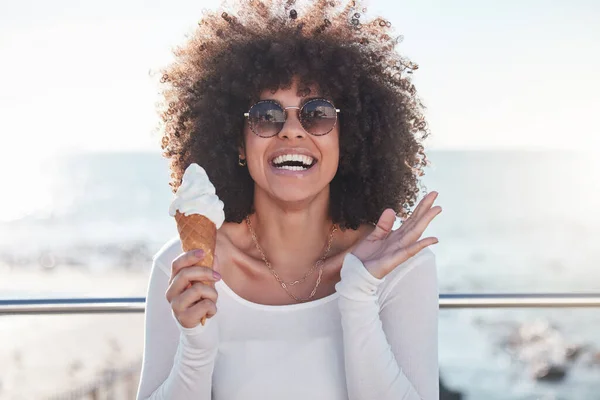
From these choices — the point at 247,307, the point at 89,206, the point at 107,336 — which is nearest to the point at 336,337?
the point at 247,307

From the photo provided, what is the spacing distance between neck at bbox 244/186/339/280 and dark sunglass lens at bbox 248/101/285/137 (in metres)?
0.24

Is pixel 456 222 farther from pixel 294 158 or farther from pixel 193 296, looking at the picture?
pixel 193 296

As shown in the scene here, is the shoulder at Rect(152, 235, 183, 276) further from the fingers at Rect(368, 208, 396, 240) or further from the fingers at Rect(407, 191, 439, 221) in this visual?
the fingers at Rect(407, 191, 439, 221)

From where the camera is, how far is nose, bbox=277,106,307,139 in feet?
7.18

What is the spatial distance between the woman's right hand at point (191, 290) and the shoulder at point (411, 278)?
1.86 feet

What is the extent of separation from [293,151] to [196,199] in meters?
0.35

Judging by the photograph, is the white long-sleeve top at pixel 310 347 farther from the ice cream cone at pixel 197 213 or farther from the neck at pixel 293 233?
the ice cream cone at pixel 197 213

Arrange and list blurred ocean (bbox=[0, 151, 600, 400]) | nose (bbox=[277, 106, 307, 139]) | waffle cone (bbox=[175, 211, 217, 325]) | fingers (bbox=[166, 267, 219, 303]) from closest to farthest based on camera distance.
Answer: fingers (bbox=[166, 267, 219, 303]) < waffle cone (bbox=[175, 211, 217, 325]) < nose (bbox=[277, 106, 307, 139]) < blurred ocean (bbox=[0, 151, 600, 400])

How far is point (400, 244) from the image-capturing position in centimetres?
195

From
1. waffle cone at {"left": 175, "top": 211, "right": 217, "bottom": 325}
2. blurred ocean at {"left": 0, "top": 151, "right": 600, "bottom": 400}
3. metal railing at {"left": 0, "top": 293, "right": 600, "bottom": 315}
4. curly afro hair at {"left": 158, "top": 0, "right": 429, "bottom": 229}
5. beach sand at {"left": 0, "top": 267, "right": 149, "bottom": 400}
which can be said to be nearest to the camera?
waffle cone at {"left": 175, "top": 211, "right": 217, "bottom": 325}

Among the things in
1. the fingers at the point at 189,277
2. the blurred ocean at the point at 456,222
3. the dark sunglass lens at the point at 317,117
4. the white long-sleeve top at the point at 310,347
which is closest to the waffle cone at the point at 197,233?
the fingers at the point at 189,277

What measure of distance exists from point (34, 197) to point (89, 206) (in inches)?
93.8

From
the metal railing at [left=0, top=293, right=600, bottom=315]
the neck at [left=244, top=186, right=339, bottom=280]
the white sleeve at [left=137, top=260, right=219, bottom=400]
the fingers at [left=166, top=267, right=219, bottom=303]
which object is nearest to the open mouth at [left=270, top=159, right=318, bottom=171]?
the neck at [left=244, top=186, right=339, bottom=280]

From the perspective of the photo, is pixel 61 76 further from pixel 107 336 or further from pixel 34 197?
pixel 107 336
